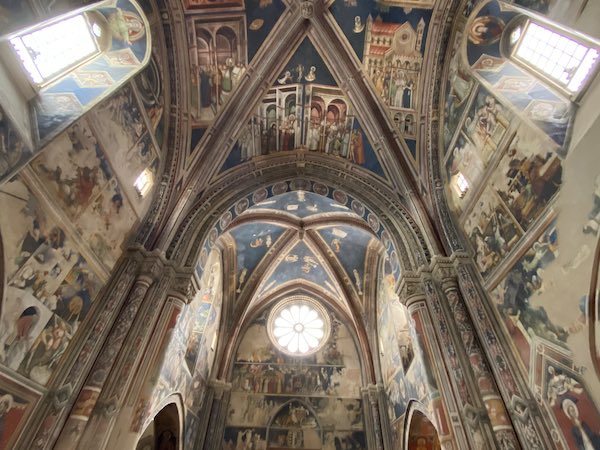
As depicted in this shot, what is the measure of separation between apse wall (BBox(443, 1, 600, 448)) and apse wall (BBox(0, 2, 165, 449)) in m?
8.99

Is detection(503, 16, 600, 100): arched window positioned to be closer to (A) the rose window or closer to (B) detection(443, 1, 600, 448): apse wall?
(B) detection(443, 1, 600, 448): apse wall

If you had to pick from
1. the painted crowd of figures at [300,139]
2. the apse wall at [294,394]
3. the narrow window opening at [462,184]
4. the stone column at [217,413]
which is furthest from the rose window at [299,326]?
the narrow window opening at [462,184]

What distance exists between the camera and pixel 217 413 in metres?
13.4

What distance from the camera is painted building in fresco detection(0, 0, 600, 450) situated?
5.71 metres

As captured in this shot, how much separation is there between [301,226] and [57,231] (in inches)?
409

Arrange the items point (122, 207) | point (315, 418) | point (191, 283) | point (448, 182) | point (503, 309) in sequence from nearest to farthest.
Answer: point (503, 309)
point (122, 207)
point (191, 283)
point (448, 182)
point (315, 418)

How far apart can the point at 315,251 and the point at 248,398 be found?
23.6 feet

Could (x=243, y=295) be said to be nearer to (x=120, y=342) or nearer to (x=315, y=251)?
(x=315, y=251)

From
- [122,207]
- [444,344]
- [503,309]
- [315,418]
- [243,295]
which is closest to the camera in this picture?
[503,309]

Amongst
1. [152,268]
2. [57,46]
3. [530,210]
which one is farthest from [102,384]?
[530,210]

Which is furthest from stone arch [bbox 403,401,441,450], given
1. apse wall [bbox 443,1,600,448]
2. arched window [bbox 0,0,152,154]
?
arched window [bbox 0,0,152,154]

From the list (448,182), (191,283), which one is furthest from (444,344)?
(191,283)

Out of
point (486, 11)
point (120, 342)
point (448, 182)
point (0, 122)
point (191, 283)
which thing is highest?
point (486, 11)

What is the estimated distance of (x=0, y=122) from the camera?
5.02 metres
